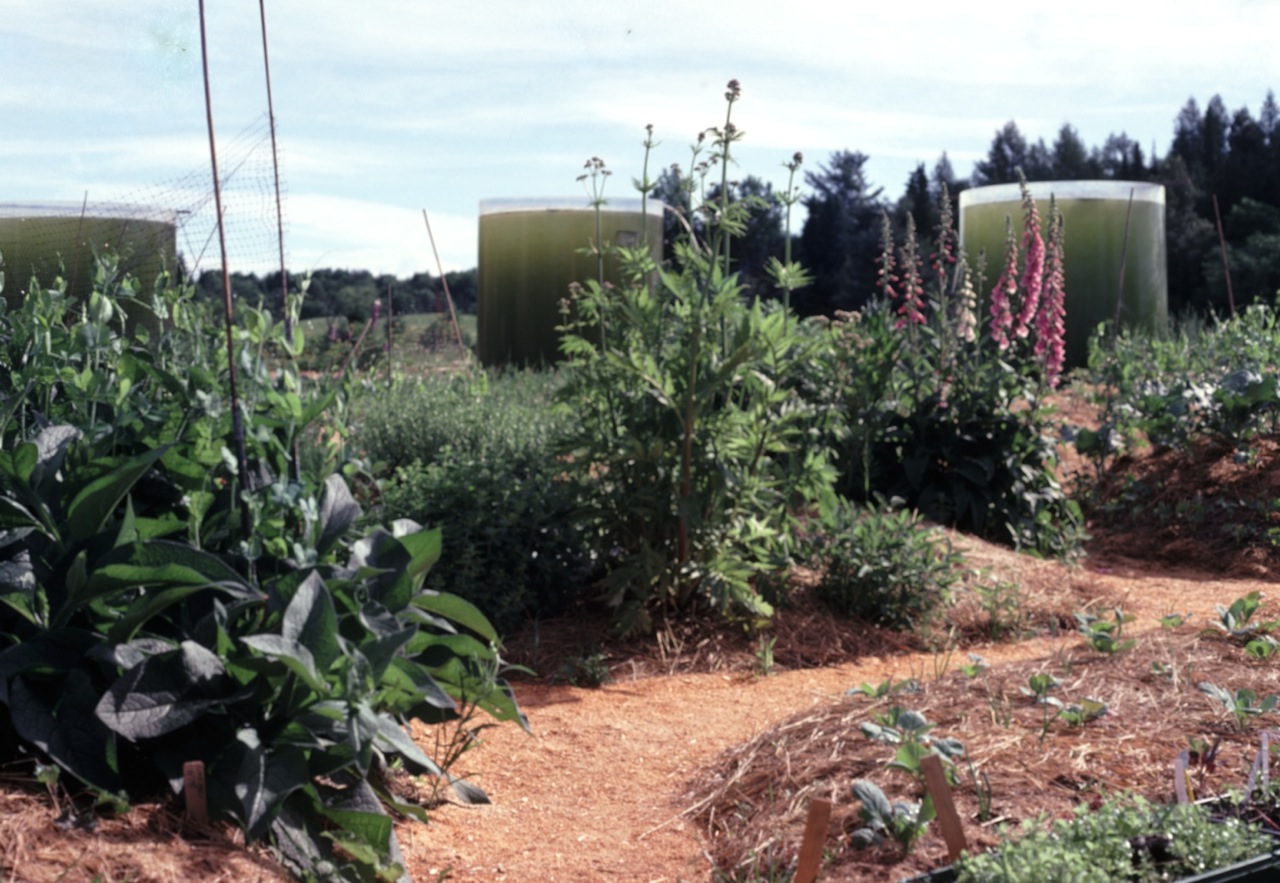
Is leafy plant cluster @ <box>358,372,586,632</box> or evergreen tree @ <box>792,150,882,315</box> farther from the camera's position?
evergreen tree @ <box>792,150,882,315</box>

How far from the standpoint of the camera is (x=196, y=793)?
6.61 feet

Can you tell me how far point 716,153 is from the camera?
4223 mm

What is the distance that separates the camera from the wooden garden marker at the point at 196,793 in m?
2.00

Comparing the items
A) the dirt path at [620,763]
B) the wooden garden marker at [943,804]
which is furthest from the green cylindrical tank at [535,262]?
the wooden garden marker at [943,804]

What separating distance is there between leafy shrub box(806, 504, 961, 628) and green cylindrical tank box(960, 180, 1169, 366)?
8858 mm

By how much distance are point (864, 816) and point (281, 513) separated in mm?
1347

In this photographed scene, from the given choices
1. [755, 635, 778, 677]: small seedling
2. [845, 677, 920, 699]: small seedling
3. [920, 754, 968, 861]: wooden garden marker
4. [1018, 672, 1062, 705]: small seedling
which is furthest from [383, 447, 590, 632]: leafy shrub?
[920, 754, 968, 861]: wooden garden marker

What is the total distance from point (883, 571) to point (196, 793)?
3.14 m

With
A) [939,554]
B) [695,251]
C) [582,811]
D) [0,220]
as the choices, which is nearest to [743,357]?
[695,251]

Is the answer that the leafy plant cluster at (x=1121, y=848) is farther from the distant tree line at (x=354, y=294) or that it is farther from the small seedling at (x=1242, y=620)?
the distant tree line at (x=354, y=294)

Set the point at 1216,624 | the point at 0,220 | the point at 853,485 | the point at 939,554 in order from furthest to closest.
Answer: the point at 853,485 → the point at 0,220 → the point at 939,554 → the point at 1216,624

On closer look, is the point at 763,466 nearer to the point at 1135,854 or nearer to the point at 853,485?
the point at 853,485

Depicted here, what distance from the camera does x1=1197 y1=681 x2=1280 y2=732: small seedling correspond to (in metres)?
2.59

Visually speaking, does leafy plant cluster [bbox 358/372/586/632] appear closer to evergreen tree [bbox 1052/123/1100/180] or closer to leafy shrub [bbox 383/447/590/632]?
leafy shrub [bbox 383/447/590/632]
